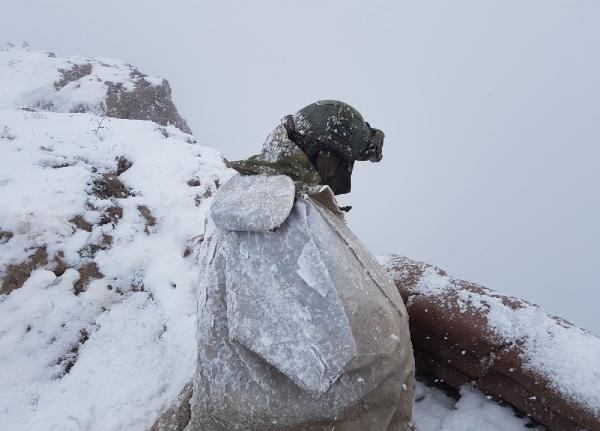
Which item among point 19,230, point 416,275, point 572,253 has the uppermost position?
point 416,275

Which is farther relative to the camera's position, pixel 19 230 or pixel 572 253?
pixel 572 253

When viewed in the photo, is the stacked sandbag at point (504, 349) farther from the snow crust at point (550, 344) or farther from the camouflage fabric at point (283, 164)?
the camouflage fabric at point (283, 164)

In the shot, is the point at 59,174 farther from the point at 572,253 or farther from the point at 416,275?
the point at 572,253

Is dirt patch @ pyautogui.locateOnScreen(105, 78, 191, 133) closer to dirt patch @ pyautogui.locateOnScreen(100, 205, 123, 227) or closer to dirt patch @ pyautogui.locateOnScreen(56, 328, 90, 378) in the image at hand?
dirt patch @ pyautogui.locateOnScreen(100, 205, 123, 227)

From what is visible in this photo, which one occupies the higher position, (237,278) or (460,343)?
(237,278)

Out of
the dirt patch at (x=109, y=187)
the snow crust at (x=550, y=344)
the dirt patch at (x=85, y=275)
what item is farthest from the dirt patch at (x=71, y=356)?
the snow crust at (x=550, y=344)

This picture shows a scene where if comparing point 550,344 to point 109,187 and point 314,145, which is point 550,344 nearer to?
point 314,145

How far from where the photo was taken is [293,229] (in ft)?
5.03

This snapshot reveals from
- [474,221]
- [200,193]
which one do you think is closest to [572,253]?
[474,221]

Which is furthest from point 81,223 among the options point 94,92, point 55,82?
point 55,82

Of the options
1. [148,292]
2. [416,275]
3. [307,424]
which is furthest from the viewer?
[148,292]

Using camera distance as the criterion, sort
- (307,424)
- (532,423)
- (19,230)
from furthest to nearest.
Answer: (19,230)
(532,423)
(307,424)

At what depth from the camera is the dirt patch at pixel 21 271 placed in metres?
3.06

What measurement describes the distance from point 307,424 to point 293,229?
30.9 inches
